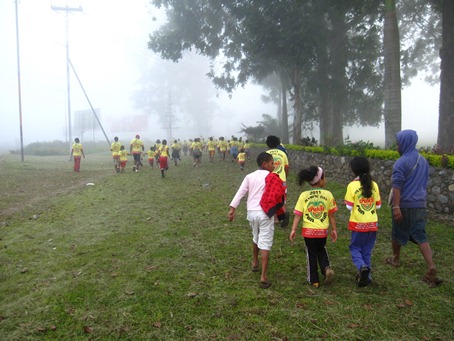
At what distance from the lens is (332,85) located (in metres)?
23.2

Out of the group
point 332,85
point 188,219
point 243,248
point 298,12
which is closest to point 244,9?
point 298,12

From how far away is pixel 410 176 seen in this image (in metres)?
4.68

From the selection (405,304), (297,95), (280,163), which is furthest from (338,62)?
(405,304)

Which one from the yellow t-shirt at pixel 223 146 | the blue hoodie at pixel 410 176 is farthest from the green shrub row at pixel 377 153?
the yellow t-shirt at pixel 223 146

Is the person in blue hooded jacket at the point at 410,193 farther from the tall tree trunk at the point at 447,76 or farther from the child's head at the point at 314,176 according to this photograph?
the tall tree trunk at the point at 447,76

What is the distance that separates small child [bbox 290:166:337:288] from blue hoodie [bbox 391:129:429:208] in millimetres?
1042

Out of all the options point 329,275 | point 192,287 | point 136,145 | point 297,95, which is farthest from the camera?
point 297,95

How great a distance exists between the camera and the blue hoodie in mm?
4641

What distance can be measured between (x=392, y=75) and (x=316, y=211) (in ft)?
37.9

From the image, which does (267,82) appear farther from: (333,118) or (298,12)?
(298,12)

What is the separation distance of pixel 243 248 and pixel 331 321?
259cm

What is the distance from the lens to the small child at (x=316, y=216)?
14.4ft

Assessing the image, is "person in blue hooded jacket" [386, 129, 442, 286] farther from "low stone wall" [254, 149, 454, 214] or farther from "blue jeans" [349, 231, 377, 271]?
"low stone wall" [254, 149, 454, 214]

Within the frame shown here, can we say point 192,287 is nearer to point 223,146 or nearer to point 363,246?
point 363,246
